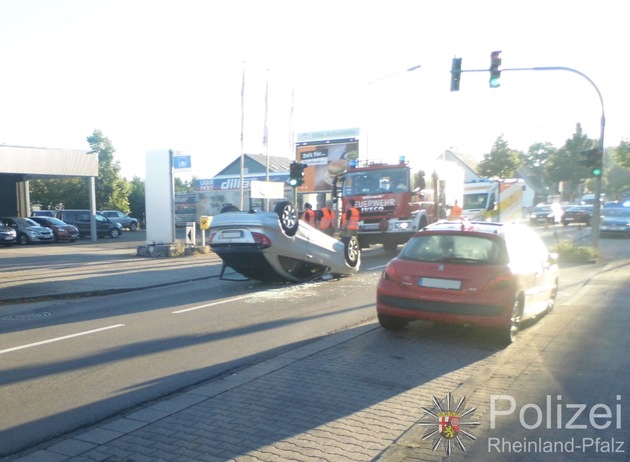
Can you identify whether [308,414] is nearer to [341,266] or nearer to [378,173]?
[341,266]

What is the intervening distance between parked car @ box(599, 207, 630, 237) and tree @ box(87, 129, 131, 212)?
4454cm

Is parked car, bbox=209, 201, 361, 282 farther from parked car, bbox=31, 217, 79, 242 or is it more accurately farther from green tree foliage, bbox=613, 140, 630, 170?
green tree foliage, bbox=613, 140, 630, 170

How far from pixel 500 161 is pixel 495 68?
4582 centimetres

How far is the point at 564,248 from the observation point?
1878cm

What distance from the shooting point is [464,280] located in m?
7.81

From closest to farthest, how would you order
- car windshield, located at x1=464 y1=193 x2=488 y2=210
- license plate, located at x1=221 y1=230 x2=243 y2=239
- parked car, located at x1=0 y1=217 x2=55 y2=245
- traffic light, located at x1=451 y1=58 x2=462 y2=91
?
license plate, located at x1=221 y1=230 x2=243 y2=239 → traffic light, located at x1=451 y1=58 x2=462 y2=91 → parked car, located at x1=0 y1=217 x2=55 y2=245 → car windshield, located at x1=464 y1=193 x2=488 y2=210

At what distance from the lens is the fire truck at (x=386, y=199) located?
2028 centimetres

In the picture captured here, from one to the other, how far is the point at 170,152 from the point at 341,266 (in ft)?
34.0

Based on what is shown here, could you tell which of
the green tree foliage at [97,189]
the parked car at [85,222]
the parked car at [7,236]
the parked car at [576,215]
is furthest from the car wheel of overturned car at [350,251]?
the green tree foliage at [97,189]

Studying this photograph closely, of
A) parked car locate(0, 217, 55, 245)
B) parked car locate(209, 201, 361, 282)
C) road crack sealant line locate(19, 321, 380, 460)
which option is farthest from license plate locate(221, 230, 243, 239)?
parked car locate(0, 217, 55, 245)

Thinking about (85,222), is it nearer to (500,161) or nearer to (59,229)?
(59,229)

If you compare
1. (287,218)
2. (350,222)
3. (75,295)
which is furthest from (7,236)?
(287,218)

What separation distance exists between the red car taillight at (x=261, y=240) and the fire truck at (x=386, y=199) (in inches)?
333

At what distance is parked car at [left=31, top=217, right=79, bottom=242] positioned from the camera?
3312 cm
